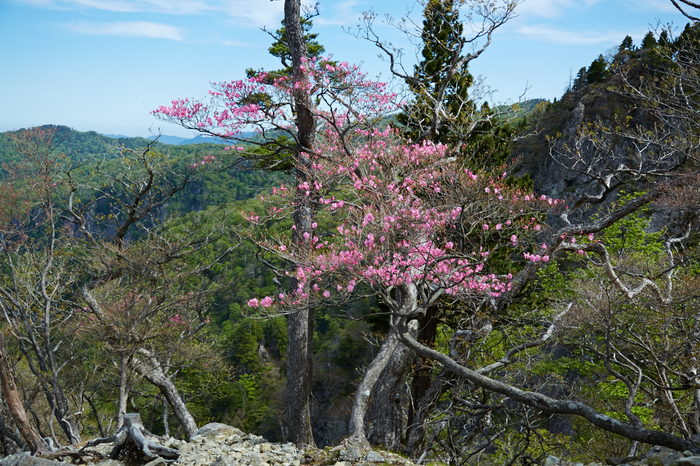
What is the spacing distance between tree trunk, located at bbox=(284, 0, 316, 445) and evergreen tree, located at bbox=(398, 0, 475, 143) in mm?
2555

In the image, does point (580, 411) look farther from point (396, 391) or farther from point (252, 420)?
point (252, 420)

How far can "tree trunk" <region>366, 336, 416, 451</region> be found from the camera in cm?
758

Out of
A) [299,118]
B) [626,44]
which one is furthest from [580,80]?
[299,118]

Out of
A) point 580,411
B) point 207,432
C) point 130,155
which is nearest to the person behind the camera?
point 580,411

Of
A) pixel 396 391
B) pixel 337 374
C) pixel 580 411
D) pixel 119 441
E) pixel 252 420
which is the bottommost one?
pixel 252 420

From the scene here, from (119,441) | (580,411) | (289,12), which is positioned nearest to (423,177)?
(289,12)

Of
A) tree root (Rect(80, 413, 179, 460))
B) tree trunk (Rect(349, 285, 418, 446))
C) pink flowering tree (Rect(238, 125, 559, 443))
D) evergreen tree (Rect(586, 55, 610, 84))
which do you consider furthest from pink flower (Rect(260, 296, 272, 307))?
evergreen tree (Rect(586, 55, 610, 84))

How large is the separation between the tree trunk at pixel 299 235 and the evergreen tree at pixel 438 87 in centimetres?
256

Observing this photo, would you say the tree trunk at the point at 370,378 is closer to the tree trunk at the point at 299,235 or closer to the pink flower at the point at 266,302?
the tree trunk at the point at 299,235

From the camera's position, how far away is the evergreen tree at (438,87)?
383 inches

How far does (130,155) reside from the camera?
9992 millimetres

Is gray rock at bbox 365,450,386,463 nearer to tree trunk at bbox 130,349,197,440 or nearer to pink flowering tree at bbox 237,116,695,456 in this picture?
pink flowering tree at bbox 237,116,695,456

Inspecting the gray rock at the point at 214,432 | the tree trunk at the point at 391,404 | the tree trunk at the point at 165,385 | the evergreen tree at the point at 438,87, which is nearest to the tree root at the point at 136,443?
the gray rock at the point at 214,432

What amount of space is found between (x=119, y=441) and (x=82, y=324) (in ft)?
23.6
